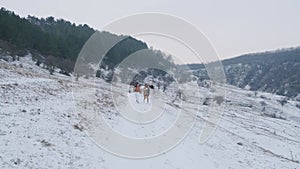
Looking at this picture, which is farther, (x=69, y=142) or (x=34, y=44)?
(x=34, y=44)

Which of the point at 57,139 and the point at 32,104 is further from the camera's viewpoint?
the point at 32,104

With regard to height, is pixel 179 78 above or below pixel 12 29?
below

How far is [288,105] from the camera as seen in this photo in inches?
5354

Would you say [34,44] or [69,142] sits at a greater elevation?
[34,44]

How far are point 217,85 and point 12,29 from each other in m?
98.3

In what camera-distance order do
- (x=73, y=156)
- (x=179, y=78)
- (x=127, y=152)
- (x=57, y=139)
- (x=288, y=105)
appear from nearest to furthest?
(x=73, y=156) < (x=57, y=139) < (x=127, y=152) < (x=179, y=78) < (x=288, y=105)

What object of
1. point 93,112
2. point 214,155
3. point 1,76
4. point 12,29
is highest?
point 12,29

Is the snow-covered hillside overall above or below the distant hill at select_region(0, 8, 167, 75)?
below

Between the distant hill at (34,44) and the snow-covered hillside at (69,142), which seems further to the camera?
the distant hill at (34,44)

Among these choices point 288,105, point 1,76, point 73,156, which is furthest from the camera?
point 288,105

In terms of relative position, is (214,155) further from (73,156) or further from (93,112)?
(73,156)

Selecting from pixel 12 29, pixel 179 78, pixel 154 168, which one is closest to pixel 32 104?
pixel 154 168

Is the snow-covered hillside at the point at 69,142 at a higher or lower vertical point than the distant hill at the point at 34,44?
lower

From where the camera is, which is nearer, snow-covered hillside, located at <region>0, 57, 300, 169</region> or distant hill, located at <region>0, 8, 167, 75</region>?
snow-covered hillside, located at <region>0, 57, 300, 169</region>
